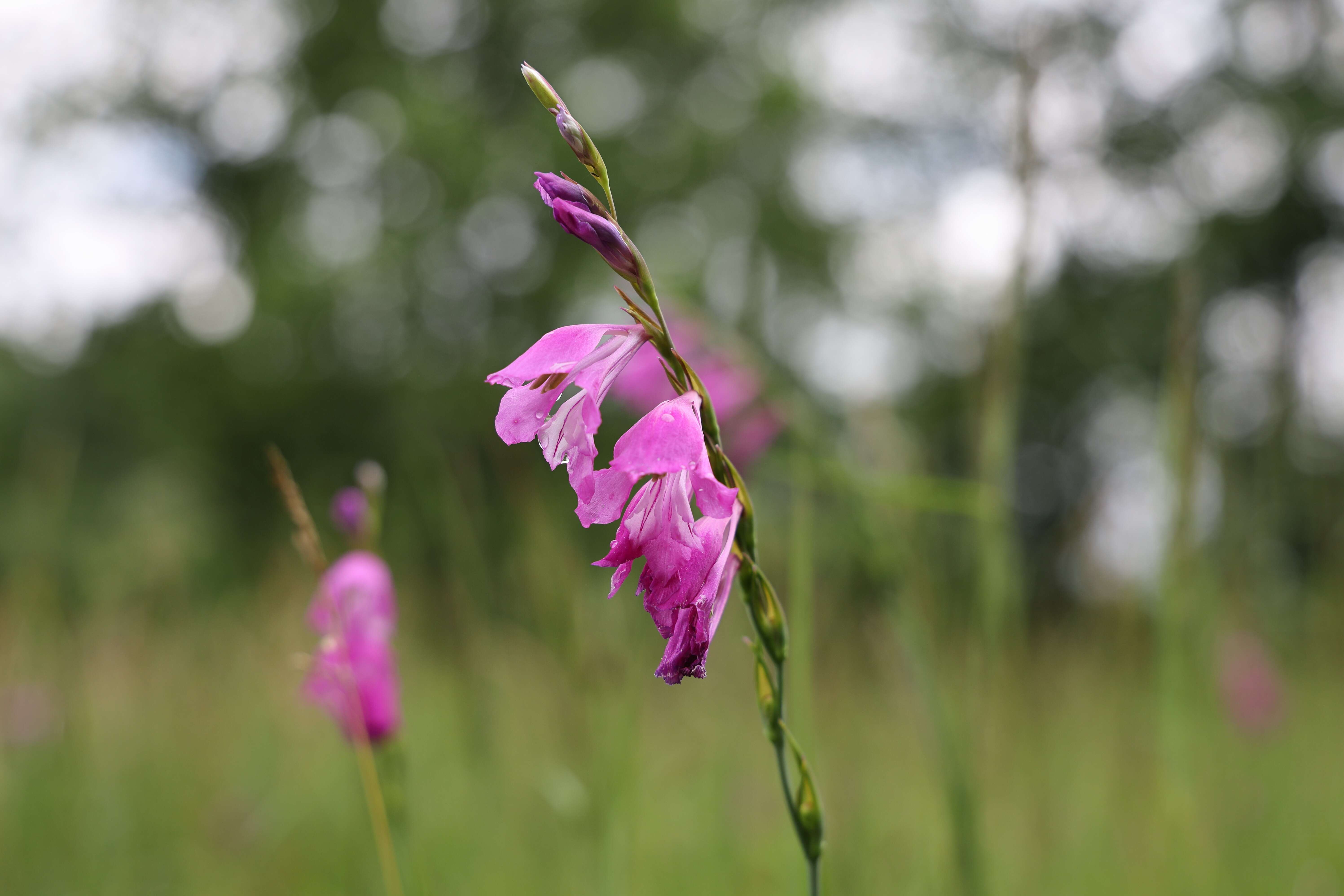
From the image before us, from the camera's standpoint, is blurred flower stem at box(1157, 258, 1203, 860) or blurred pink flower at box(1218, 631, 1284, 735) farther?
blurred pink flower at box(1218, 631, 1284, 735)

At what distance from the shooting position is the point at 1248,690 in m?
3.84

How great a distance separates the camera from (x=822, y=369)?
9820 millimetres

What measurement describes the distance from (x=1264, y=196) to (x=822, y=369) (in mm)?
9690

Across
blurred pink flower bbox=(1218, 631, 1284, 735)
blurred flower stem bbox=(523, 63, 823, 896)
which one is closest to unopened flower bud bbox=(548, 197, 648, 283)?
blurred flower stem bbox=(523, 63, 823, 896)

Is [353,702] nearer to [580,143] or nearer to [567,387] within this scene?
[567,387]

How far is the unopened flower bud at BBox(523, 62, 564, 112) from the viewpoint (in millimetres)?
665

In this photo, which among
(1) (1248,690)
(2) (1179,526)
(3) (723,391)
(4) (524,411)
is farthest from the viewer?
(1) (1248,690)

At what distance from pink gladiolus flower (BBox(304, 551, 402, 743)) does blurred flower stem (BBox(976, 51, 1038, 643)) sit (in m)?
0.92

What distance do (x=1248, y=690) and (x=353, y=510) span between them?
4.05 metres

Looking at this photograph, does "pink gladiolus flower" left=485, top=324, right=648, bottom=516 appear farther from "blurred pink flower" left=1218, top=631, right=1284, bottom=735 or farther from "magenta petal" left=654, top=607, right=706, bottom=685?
"blurred pink flower" left=1218, top=631, right=1284, bottom=735

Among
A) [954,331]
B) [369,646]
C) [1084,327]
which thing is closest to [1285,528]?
[369,646]

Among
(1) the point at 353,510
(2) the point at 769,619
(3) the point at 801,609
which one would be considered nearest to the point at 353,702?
(1) the point at 353,510

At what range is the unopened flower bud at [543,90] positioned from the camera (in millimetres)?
665

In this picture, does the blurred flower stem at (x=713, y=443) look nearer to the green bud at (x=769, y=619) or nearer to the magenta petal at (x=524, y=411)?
the green bud at (x=769, y=619)
